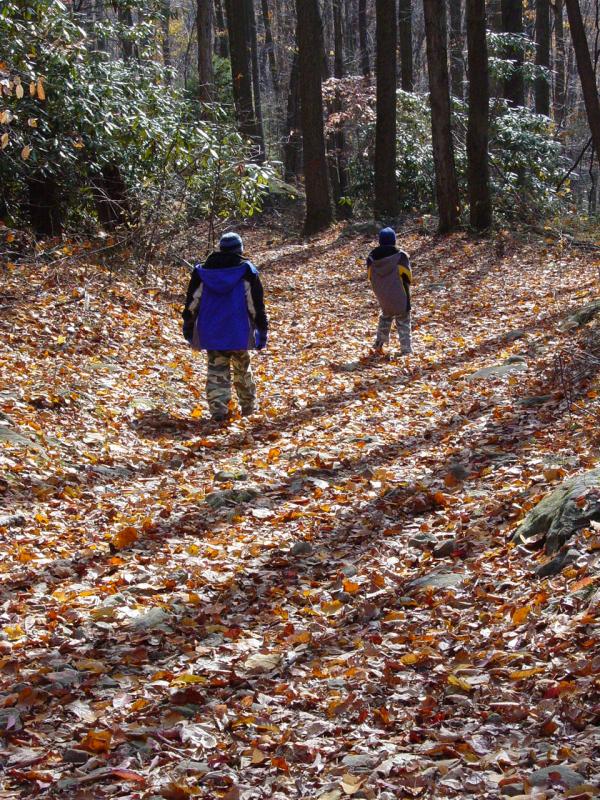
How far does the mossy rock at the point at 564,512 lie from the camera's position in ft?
16.2

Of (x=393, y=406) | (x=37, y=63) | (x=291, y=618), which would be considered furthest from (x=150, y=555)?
(x=37, y=63)

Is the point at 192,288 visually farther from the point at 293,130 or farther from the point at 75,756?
the point at 293,130

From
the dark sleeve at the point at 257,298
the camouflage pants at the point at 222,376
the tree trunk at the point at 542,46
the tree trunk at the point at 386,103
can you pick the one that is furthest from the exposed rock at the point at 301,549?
the tree trunk at the point at 542,46

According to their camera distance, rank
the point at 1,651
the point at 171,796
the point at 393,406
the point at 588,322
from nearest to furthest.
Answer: the point at 171,796 < the point at 1,651 < the point at 393,406 < the point at 588,322

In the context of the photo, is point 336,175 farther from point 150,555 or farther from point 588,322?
point 150,555

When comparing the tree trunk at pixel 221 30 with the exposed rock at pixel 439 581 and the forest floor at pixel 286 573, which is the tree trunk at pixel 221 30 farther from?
the exposed rock at pixel 439 581

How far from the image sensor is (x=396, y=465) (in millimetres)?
7516

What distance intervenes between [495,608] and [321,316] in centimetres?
1065

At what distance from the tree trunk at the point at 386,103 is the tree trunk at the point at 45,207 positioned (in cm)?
940

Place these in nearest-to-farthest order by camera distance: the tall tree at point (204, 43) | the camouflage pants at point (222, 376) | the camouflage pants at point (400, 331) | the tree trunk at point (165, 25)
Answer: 1. the camouflage pants at point (222, 376)
2. the camouflage pants at point (400, 331)
3. the tree trunk at point (165, 25)
4. the tall tree at point (204, 43)

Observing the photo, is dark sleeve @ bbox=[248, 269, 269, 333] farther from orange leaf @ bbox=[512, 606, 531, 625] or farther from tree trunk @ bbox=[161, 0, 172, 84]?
tree trunk @ bbox=[161, 0, 172, 84]

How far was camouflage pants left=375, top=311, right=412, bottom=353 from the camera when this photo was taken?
1188cm

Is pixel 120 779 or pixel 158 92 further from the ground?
pixel 158 92

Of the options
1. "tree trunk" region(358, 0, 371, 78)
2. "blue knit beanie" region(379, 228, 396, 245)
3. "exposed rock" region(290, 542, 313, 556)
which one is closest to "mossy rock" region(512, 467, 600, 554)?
"exposed rock" region(290, 542, 313, 556)
